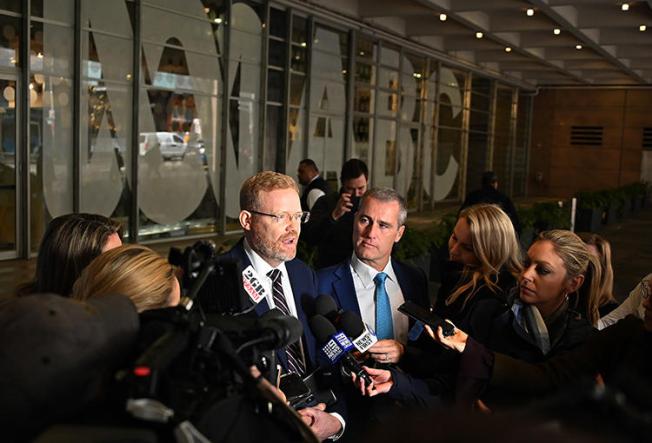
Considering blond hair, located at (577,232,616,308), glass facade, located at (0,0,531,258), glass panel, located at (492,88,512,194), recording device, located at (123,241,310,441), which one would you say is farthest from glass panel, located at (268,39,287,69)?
glass panel, located at (492,88,512,194)

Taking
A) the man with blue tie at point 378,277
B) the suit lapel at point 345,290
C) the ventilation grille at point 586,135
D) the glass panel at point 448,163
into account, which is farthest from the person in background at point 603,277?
the ventilation grille at point 586,135

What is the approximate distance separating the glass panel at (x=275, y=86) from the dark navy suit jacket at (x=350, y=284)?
10375 mm

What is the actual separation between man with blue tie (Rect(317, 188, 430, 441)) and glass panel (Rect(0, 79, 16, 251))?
23.1 ft

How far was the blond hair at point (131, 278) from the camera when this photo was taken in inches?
76.3

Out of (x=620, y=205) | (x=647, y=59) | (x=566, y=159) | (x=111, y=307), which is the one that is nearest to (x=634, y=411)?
(x=111, y=307)

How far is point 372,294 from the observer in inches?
127

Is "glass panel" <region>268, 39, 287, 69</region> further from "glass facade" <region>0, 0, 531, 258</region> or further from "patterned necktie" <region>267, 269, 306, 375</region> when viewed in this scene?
"patterned necktie" <region>267, 269, 306, 375</region>

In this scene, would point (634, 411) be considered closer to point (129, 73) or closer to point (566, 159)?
point (129, 73)

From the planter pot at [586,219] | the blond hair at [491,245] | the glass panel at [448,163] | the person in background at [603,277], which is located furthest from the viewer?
the glass panel at [448,163]

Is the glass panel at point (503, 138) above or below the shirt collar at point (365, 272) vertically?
above

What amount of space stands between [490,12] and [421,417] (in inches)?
632

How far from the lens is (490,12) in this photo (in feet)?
51.3

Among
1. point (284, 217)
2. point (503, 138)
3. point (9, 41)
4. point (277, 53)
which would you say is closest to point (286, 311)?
point (284, 217)

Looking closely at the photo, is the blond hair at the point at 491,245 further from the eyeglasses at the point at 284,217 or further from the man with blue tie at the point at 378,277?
the eyeglasses at the point at 284,217
